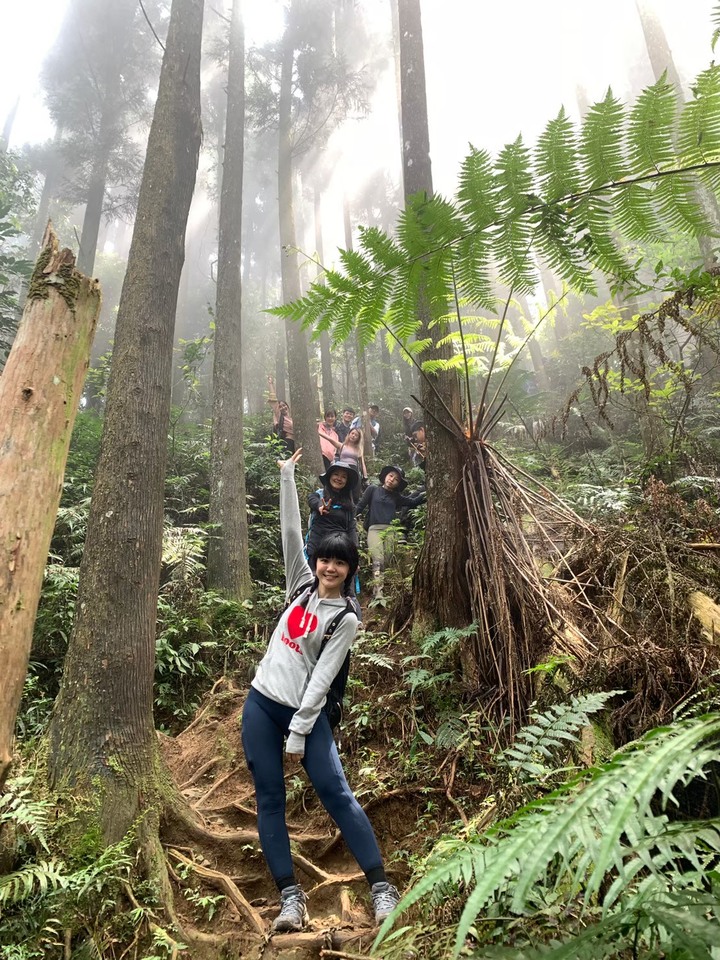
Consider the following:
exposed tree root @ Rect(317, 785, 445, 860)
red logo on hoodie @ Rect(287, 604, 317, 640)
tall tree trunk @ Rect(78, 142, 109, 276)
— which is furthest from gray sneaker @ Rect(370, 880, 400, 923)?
tall tree trunk @ Rect(78, 142, 109, 276)

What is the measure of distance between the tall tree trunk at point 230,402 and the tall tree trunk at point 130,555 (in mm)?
3175

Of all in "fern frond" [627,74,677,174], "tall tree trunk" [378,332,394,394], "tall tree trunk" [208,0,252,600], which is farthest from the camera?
"tall tree trunk" [378,332,394,394]

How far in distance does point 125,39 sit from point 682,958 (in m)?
29.9

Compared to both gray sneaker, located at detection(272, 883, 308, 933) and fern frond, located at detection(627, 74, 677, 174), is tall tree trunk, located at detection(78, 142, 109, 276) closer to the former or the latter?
fern frond, located at detection(627, 74, 677, 174)

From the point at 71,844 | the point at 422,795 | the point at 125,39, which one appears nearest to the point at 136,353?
the point at 71,844

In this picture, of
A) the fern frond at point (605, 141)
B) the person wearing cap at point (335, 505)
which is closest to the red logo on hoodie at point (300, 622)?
the person wearing cap at point (335, 505)

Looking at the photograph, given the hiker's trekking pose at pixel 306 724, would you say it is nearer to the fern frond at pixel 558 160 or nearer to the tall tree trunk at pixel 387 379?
the fern frond at pixel 558 160

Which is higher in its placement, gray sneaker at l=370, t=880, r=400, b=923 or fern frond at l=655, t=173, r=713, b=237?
fern frond at l=655, t=173, r=713, b=237

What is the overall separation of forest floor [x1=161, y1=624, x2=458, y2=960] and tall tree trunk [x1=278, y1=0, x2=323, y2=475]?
755 centimetres

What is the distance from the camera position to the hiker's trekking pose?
2.66 metres

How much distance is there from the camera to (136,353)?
427 cm

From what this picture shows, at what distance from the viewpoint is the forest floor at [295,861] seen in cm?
258

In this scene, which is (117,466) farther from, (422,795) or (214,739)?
(422,795)

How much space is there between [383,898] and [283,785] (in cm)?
72
